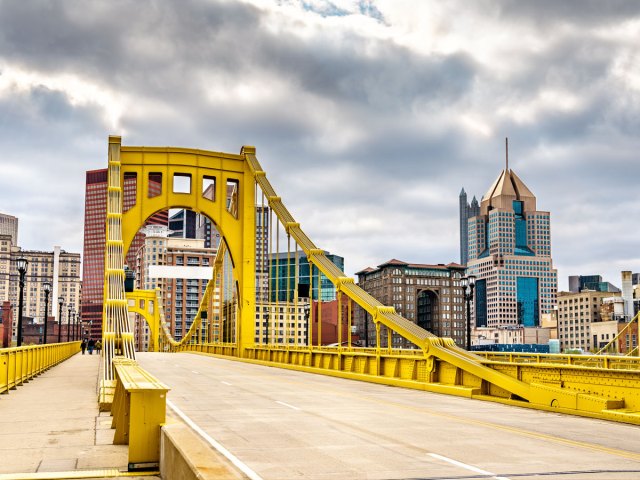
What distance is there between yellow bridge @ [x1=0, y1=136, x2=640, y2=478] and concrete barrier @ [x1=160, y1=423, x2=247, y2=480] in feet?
2.33

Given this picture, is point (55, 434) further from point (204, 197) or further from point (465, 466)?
point (204, 197)

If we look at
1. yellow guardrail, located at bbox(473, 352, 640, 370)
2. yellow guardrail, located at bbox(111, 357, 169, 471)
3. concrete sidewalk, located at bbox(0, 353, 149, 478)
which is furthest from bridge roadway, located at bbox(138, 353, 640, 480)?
yellow guardrail, located at bbox(473, 352, 640, 370)

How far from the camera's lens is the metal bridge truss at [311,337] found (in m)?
21.0

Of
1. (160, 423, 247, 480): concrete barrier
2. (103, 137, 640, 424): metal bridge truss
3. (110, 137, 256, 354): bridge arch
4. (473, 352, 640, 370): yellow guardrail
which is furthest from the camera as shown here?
(110, 137, 256, 354): bridge arch

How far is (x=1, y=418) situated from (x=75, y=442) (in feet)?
15.9

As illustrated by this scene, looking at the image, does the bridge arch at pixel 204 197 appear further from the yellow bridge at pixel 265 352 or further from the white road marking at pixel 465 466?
the white road marking at pixel 465 466

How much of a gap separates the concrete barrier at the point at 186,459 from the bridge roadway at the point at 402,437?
120 cm

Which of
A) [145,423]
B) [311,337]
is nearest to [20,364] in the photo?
[311,337]

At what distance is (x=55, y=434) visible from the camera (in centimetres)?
1518

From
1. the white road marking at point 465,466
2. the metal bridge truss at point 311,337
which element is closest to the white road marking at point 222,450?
the white road marking at point 465,466

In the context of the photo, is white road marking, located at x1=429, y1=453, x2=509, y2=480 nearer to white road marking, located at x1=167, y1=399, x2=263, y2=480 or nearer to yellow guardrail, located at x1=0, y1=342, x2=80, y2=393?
white road marking, located at x1=167, y1=399, x2=263, y2=480

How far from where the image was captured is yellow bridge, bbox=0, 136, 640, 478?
17614 mm

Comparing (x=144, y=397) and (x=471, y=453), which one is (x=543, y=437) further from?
(x=144, y=397)

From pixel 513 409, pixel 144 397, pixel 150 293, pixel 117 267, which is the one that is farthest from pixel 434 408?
pixel 150 293
